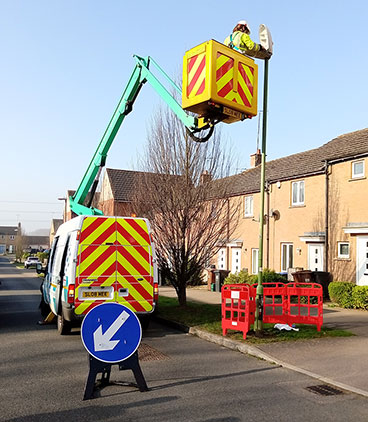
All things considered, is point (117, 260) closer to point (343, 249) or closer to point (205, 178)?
point (205, 178)

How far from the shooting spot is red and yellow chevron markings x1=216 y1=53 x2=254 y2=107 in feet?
20.3

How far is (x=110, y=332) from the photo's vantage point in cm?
586

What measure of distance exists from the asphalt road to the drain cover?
0.10 m

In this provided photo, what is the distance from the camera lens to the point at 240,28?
8180 mm

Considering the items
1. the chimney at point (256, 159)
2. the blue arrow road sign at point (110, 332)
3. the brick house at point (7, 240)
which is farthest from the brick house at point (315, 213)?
the brick house at point (7, 240)

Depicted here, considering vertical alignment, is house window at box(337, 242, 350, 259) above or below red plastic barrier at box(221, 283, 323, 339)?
above

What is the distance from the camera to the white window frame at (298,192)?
20.8 meters

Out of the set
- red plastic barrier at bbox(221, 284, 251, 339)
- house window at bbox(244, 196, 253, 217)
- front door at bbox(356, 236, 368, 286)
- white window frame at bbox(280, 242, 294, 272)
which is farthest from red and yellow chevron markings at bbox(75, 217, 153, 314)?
house window at bbox(244, 196, 253, 217)

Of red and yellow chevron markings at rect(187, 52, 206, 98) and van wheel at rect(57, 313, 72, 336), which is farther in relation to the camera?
van wheel at rect(57, 313, 72, 336)

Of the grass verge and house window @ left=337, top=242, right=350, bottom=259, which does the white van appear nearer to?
the grass verge

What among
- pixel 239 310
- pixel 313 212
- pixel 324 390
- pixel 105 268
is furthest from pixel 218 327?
pixel 313 212

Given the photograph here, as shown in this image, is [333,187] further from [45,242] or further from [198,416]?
[45,242]

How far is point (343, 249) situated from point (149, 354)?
1205cm

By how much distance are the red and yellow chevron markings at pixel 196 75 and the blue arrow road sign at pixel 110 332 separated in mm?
3139
